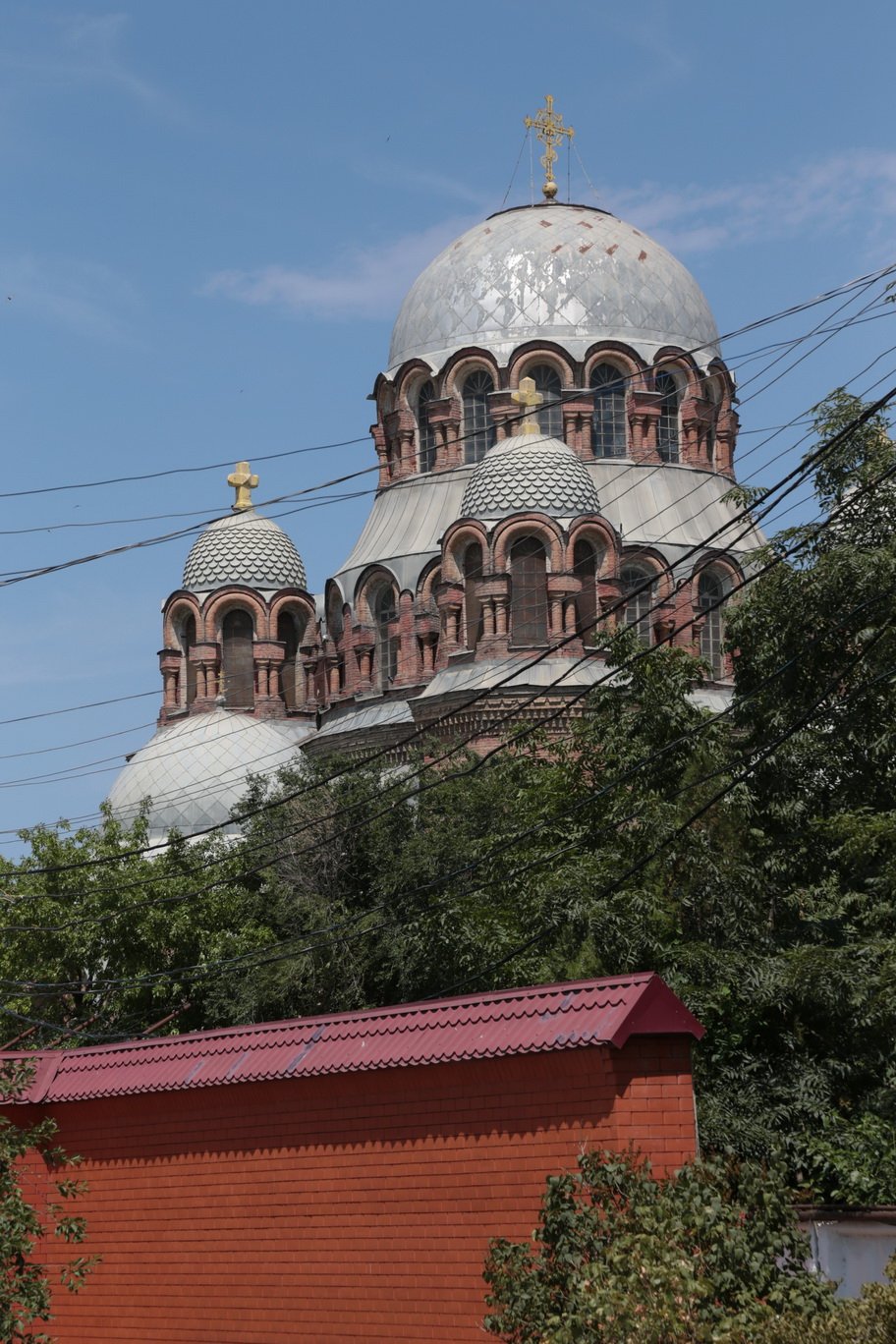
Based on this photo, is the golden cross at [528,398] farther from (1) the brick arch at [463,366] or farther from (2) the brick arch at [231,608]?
(2) the brick arch at [231,608]

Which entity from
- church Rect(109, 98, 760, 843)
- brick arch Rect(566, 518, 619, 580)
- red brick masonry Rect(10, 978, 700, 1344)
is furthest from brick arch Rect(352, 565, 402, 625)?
red brick masonry Rect(10, 978, 700, 1344)

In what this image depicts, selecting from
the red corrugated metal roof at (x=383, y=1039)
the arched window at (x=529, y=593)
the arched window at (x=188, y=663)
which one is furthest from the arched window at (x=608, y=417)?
the red corrugated metal roof at (x=383, y=1039)

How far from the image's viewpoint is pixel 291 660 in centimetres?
4100

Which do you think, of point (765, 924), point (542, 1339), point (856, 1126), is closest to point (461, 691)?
point (765, 924)

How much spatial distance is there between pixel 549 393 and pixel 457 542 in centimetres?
508

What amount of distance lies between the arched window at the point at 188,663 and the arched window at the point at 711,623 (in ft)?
31.0

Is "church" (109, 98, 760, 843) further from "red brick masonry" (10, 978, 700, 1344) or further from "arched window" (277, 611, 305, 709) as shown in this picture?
"red brick masonry" (10, 978, 700, 1344)

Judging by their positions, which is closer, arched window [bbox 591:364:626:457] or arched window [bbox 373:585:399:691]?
arched window [bbox 373:585:399:691]

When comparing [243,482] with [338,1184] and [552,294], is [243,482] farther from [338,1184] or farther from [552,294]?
[338,1184]

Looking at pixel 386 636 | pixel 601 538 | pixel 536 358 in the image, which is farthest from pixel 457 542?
pixel 536 358

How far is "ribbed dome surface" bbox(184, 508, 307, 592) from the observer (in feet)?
134

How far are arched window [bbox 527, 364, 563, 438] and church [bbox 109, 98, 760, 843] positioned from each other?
50 millimetres

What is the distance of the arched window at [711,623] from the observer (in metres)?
37.4

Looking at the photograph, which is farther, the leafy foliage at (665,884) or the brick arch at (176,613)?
the brick arch at (176,613)
